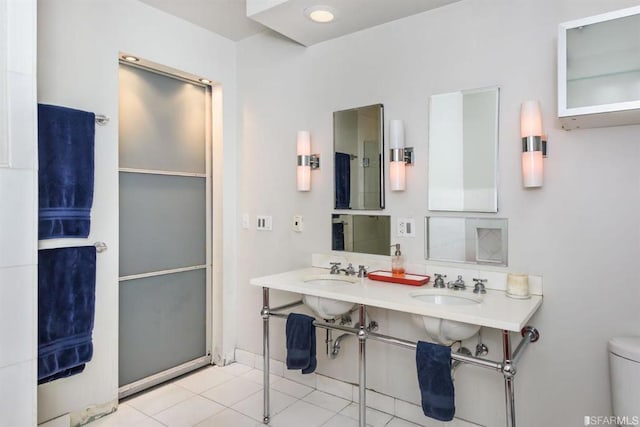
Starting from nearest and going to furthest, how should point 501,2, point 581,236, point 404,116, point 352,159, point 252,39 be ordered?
1. point 581,236
2. point 501,2
3. point 404,116
4. point 352,159
5. point 252,39

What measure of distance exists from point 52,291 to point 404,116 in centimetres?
211

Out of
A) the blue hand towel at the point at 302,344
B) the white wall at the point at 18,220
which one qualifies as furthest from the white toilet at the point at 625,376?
the white wall at the point at 18,220

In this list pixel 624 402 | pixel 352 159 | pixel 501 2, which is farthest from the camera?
pixel 352 159

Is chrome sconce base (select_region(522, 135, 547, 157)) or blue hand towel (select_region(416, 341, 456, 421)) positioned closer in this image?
blue hand towel (select_region(416, 341, 456, 421))

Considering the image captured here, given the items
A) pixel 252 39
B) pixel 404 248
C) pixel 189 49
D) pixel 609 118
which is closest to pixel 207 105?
pixel 189 49

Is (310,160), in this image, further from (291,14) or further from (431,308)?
(431,308)

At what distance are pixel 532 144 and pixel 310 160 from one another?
1312 millimetres

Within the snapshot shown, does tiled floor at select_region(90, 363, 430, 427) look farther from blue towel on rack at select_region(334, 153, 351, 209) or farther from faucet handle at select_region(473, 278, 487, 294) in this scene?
blue towel on rack at select_region(334, 153, 351, 209)

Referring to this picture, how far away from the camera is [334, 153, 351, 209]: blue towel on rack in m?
2.44

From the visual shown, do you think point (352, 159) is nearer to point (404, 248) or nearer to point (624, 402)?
point (404, 248)

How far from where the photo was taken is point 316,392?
98.8 inches

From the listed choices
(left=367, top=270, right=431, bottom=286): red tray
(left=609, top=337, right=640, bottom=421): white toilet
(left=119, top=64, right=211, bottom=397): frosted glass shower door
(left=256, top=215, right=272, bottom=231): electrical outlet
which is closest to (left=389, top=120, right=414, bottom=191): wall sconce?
(left=367, top=270, right=431, bottom=286): red tray

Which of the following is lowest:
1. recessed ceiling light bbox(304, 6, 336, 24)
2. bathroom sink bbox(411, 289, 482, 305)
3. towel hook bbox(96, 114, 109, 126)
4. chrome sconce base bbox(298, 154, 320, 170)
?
bathroom sink bbox(411, 289, 482, 305)

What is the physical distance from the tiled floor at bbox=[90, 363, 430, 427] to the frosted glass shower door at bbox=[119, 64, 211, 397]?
21cm
